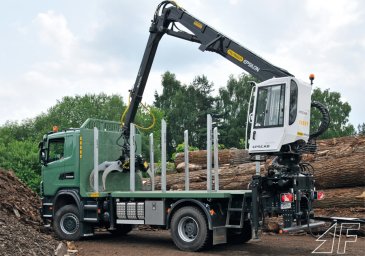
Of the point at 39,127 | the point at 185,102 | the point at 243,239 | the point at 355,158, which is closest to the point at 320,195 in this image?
the point at 243,239

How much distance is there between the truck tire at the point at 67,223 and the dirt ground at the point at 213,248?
35 cm

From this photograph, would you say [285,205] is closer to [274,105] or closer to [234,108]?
[274,105]

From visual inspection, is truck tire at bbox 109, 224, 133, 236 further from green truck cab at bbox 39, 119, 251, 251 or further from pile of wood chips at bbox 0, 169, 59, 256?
pile of wood chips at bbox 0, 169, 59, 256

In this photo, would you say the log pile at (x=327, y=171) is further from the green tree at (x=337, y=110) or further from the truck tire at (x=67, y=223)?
the green tree at (x=337, y=110)

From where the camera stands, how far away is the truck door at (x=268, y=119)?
10891mm

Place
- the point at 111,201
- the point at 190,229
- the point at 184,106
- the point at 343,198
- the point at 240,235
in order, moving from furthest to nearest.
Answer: the point at 184,106
the point at 343,198
the point at 111,201
the point at 240,235
the point at 190,229

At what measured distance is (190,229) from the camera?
11523 mm

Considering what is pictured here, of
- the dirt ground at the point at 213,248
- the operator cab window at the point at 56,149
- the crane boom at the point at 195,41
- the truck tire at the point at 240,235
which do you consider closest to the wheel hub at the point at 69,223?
the dirt ground at the point at 213,248

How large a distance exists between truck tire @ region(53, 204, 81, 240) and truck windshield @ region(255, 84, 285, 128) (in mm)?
5379

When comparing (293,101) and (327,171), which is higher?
(293,101)

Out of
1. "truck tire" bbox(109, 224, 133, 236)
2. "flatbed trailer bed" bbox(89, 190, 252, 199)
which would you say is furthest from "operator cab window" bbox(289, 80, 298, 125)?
"truck tire" bbox(109, 224, 133, 236)

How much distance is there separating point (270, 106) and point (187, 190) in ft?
11.0

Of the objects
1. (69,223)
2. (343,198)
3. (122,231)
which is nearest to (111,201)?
(69,223)

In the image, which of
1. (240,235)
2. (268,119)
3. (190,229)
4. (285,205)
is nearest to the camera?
(285,205)
